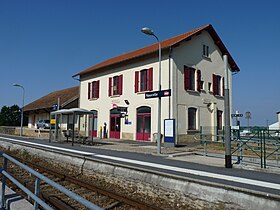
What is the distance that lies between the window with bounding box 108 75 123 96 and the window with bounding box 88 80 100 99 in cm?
233

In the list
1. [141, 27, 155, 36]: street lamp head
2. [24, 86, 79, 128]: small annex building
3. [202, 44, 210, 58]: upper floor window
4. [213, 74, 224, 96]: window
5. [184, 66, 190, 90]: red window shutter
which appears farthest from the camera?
[24, 86, 79, 128]: small annex building

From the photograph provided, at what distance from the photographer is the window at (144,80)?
21.7m

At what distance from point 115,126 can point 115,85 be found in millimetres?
3986

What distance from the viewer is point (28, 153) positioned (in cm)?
1467

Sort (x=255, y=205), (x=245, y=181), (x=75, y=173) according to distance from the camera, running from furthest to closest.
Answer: (x=75, y=173) < (x=245, y=181) < (x=255, y=205)

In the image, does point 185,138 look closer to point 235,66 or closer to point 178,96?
point 178,96

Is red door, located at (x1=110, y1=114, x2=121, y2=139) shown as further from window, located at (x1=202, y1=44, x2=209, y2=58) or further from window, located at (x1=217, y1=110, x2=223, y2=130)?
window, located at (x1=202, y1=44, x2=209, y2=58)

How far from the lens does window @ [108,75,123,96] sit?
24.5 m

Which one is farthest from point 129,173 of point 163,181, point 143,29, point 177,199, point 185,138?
point 185,138

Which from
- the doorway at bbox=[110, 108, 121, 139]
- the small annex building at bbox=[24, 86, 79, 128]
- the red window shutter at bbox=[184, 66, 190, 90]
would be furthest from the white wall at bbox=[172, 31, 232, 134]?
the small annex building at bbox=[24, 86, 79, 128]

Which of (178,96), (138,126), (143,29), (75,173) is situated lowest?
(75,173)

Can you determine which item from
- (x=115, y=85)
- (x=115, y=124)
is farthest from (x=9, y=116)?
(x=115, y=124)

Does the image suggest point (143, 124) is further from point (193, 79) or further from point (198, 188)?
point (198, 188)

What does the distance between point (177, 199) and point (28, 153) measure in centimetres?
1095
